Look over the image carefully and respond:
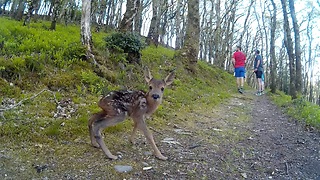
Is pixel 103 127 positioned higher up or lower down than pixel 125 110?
→ lower down

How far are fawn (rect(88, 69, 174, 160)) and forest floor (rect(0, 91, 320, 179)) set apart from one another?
0.75ft

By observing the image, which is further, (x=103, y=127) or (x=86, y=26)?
(x=86, y=26)

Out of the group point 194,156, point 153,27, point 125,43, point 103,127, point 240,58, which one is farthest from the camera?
point 153,27

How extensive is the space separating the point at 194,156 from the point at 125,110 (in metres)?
1.44

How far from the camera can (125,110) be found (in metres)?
5.09

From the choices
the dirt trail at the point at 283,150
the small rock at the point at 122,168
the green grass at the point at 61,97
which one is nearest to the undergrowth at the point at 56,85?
the green grass at the point at 61,97

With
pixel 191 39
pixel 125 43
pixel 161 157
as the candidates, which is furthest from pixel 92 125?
pixel 191 39

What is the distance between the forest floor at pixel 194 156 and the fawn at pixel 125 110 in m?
0.23

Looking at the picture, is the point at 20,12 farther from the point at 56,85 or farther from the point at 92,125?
the point at 92,125

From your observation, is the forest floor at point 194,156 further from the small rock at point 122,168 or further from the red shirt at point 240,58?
the red shirt at point 240,58

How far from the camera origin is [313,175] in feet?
17.4


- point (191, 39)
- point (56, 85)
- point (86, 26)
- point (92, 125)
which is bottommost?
point (92, 125)

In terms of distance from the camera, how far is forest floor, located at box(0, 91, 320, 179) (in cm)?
434

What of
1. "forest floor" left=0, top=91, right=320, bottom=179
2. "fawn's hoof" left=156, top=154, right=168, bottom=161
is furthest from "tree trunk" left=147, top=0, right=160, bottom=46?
"fawn's hoof" left=156, top=154, right=168, bottom=161
